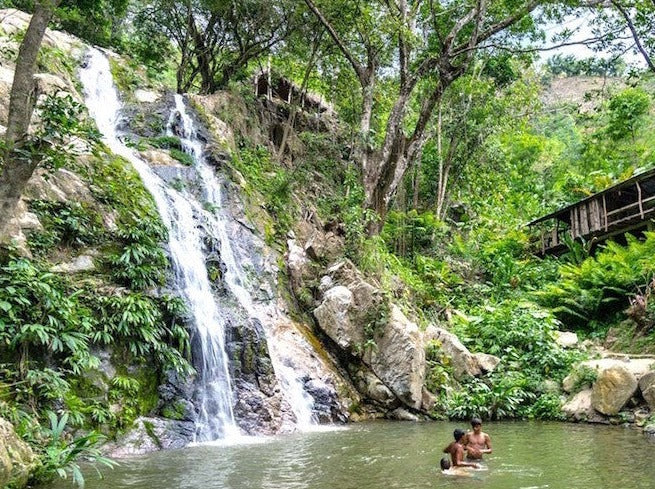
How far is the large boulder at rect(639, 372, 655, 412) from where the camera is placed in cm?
1019

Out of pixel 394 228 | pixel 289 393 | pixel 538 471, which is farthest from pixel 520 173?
pixel 538 471

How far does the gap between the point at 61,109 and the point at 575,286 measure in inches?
558

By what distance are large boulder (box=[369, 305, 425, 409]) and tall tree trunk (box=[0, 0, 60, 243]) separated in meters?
7.74

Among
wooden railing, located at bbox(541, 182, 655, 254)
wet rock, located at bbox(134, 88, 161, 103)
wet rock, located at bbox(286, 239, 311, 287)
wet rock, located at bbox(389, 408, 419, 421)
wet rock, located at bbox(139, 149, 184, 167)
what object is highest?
wet rock, located at bbox(134, 88, 161, 103)

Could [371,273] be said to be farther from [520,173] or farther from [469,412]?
[520,173]

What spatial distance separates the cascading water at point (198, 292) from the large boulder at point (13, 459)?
3560 mm

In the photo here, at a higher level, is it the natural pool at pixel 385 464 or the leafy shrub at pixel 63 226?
the leafy shrub at pixel 63 226

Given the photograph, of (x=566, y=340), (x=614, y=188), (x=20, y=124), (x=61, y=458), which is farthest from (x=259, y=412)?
(x=614, y=188)

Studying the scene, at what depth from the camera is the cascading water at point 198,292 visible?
916 cm

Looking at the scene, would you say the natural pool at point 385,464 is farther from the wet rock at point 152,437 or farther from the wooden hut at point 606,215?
the wooden hut at point 606,215

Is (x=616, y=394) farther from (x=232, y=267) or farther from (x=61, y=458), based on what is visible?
(x=61, y=458)

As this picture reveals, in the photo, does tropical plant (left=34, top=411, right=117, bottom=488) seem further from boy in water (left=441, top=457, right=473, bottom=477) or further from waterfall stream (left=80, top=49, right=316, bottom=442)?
boy in water (left=441, top=457, right=473, bottom=477)

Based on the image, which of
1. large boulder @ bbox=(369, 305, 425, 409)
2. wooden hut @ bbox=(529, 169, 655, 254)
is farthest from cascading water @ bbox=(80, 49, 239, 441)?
wooden hut @ bbox=(529, 169, 655, 254)

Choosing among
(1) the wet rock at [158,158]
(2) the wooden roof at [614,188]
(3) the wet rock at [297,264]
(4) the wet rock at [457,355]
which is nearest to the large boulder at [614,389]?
(4) the wet rock at [457,355]
